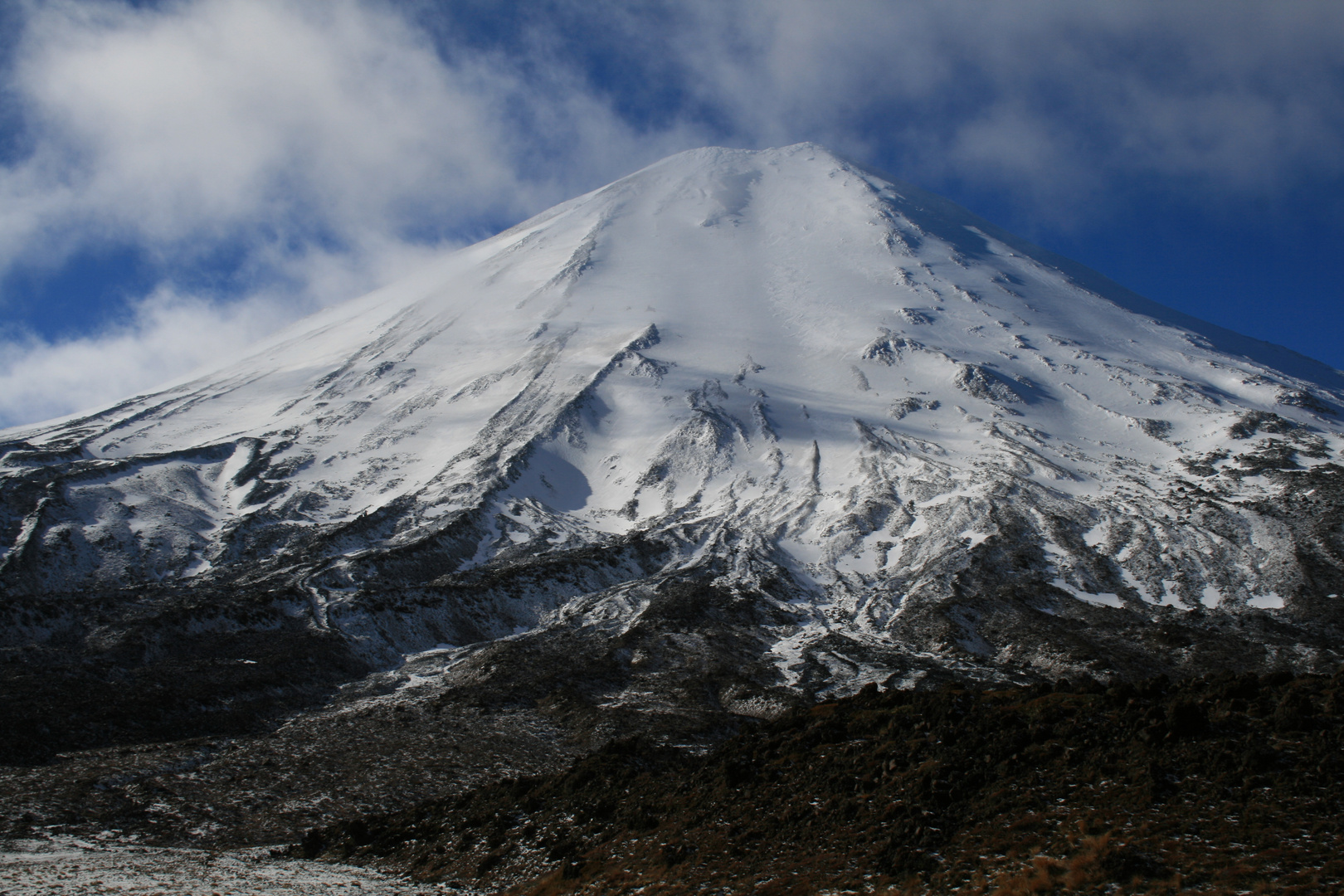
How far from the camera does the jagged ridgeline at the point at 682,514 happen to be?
61.3 meters

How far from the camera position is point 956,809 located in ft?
68.9

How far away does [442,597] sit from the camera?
74.1 metres

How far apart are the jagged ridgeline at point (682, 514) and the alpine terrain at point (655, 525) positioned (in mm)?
489

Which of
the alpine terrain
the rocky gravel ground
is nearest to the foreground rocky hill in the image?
the rocky gravel ground

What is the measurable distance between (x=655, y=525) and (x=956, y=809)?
77354 mm

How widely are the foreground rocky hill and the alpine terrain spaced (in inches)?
544

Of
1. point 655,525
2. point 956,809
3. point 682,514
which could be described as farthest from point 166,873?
point 682,514

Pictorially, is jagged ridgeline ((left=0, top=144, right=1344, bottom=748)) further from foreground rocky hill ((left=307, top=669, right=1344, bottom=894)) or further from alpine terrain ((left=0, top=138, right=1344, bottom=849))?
foreground rocky hill ((left=307, top=669, right=1344, bottom=894))

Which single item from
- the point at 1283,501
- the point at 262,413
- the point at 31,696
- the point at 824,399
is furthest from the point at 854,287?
the point at 31,696

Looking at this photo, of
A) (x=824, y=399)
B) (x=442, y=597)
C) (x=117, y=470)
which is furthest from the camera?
(x=824, y=399)

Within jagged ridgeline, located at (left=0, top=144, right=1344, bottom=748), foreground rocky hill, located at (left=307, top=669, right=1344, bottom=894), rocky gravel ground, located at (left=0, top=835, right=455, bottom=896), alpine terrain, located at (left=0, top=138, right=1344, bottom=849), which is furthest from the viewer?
jagged ridgeline, located at (left=0, top=144, right=1344, bottom=748)

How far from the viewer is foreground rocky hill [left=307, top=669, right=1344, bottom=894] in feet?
56.4

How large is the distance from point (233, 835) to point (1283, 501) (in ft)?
337

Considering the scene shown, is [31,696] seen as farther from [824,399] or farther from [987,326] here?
[987,326]
